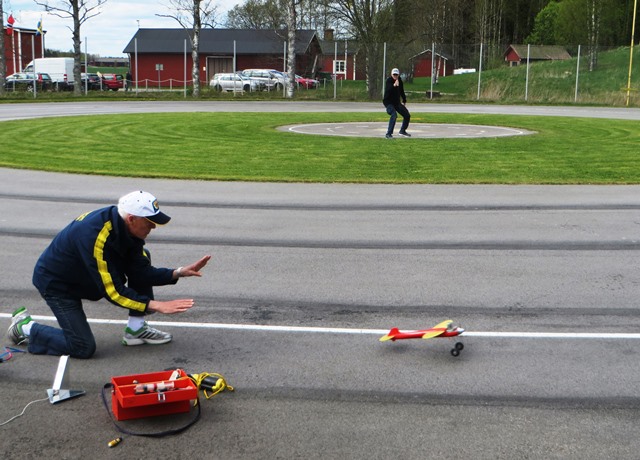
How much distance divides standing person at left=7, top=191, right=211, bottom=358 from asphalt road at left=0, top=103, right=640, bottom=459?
18 cm

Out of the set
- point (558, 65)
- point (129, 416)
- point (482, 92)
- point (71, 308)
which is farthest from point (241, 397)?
point (558, 65)

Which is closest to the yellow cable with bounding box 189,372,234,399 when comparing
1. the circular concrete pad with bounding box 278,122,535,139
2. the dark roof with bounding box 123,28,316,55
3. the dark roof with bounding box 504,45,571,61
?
the circular concrete pad with bounding box 278,122,535,139

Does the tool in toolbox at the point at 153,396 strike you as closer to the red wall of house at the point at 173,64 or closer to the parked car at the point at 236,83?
the parked car at the point at 236,83

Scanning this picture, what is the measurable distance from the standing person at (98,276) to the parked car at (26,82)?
48865 mm

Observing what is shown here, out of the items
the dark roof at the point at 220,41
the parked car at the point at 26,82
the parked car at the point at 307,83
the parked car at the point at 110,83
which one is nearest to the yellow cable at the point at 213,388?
the parked car at the point at 26,82

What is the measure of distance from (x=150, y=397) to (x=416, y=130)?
20953 millimetres

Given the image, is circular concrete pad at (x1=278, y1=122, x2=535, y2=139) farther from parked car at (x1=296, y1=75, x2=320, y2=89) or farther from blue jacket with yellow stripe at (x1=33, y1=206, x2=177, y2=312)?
parked car at (x1=296, y1=75, x2=320, y2=89)

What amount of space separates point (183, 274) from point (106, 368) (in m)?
0.91

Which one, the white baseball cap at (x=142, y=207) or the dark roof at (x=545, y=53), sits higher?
the dark roof at (x=545, y=53)

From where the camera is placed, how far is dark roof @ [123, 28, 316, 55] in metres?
71.4

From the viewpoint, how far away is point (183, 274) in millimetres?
6137

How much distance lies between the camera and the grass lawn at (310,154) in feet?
51.3

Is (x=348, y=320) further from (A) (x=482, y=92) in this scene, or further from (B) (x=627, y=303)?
(A) (x=482, y=92)

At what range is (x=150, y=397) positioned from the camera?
4.79 metres
